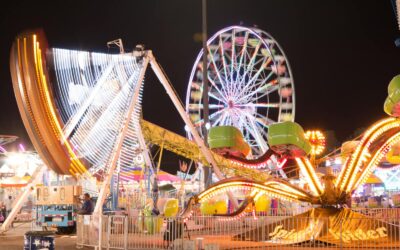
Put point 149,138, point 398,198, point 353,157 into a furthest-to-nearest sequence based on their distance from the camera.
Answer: point 149,138 < point 398,198 < point 353,157

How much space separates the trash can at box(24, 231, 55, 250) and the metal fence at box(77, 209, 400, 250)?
11.2 feet

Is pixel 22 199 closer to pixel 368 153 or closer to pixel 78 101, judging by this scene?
Answer: pixel 78 101

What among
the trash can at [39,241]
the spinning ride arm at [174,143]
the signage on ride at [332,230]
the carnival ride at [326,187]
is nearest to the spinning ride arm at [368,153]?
the carnival ride at [326,187]

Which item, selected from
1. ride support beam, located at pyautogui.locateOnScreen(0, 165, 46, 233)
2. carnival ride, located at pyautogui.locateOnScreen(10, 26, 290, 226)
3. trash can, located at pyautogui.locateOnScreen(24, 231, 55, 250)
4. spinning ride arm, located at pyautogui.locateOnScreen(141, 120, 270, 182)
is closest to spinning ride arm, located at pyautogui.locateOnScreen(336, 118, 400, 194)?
carnival ride, located at pyautogui.locateOnScreen(10, 26, 290, 226)

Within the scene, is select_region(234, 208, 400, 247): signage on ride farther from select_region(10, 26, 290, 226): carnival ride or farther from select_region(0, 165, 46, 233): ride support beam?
select_region(0, 165, 46, 233): ride support beam

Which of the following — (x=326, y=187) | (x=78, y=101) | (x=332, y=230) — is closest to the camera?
(x=332, y=230)

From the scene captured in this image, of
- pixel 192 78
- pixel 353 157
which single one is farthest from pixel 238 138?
pixel 192 78

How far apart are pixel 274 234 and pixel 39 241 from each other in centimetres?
729

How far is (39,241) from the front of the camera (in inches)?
372

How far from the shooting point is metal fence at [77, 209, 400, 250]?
13.5 metres

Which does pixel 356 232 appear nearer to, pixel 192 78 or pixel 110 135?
pixel 110 135

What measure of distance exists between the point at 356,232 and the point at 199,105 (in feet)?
69.4

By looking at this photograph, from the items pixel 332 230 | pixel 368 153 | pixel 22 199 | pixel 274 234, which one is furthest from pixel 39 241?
pixel 22 199

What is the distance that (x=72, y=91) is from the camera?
1741cm
